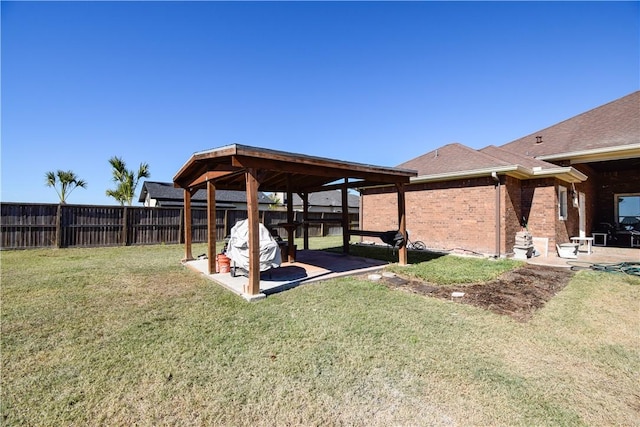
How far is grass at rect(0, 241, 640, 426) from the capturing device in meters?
2.13

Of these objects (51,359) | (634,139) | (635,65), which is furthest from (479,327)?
(635,65)

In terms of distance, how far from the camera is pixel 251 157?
191 inches

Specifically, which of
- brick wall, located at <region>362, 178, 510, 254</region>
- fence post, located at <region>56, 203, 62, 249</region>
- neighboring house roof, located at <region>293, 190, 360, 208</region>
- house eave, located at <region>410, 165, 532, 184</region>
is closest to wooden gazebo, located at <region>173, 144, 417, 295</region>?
house eave, located at <region>410, 165, 532, 184</region>

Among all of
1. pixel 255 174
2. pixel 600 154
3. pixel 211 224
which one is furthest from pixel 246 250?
pixel 600 154

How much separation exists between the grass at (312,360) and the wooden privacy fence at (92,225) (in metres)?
4.79

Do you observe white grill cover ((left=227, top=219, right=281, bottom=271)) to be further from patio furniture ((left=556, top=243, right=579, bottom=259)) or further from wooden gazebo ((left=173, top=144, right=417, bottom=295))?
patio furniture ((left=556, top=243, right=579, bottom=259))

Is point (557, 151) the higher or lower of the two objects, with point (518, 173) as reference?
higher

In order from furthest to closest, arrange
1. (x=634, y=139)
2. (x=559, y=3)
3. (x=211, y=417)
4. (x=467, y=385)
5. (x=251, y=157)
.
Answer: (x=634, y=139) → (x=559, y=3) → (x=251, y=157) → (x=467, y=385) → (x=211, y=417)

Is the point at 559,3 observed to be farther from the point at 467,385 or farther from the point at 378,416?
the point at 378,416

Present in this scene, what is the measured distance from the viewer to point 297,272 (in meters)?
6.71

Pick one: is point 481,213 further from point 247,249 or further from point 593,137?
point 247,249

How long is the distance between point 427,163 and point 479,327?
9.25m

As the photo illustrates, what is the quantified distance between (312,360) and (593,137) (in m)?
14.3

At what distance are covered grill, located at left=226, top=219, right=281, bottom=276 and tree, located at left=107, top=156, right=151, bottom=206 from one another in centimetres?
2325
